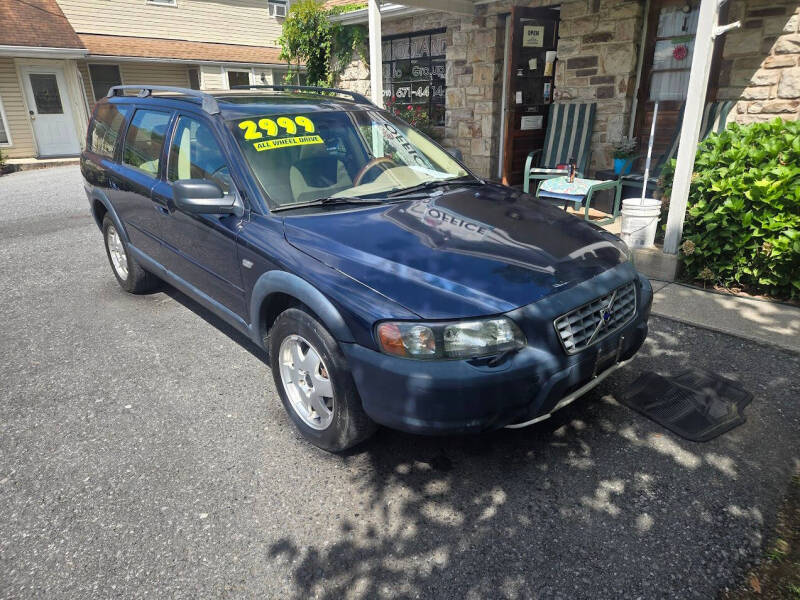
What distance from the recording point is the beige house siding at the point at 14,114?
53.6 ft

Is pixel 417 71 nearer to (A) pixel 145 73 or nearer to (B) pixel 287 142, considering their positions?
(B) pixel 287 142

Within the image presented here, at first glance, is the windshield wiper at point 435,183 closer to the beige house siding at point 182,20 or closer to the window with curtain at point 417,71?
the window with curtain at point 417,71

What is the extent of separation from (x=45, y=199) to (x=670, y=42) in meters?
11.5

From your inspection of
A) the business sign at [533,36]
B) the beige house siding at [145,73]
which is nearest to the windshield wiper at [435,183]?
the business sign at [533,36]

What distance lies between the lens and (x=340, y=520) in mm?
2523

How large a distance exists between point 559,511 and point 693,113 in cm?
379

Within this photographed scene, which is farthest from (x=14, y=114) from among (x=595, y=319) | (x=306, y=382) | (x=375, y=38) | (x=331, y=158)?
(x=595, y=319)

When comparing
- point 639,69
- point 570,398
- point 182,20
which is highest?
point 182,20

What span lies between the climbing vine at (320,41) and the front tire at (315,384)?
9390 mm

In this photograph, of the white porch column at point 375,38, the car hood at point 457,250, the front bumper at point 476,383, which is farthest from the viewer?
the white porch column at point 375,38

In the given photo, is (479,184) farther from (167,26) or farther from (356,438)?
(167,26)

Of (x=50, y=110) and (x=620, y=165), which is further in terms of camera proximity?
(x=50, y=110)

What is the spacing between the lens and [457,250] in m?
2.75

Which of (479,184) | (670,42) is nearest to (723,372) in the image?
(479,184)
